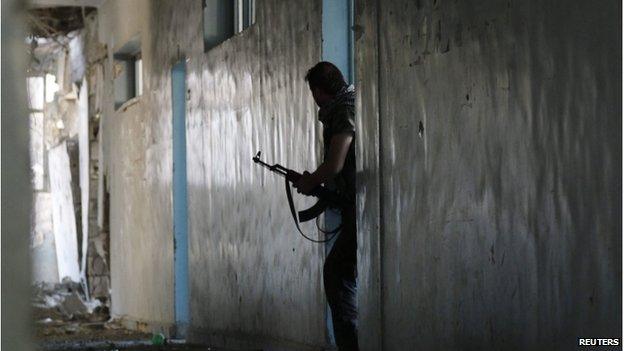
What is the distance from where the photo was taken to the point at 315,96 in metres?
6.38

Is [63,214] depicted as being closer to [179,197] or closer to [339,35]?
[179,197]

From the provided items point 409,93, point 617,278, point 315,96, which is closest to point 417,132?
point 409,93

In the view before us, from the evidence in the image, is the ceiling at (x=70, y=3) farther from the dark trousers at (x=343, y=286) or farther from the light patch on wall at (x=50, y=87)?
the dark trousers at (x=343, y=286)

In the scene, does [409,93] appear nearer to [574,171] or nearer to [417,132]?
[417,132]

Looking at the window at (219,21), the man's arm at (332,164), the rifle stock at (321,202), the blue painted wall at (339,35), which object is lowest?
the rifle stock at (321,202)

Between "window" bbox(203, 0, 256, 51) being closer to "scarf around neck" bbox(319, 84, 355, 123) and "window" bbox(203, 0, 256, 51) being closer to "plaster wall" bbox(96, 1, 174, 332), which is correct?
"plaster wall" bbox(96, 1, 174, 332)

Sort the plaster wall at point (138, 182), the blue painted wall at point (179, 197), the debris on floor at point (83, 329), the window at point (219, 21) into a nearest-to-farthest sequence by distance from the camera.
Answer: the window at point (219, 21), the debris on floor at point (83, 329), the blue painted wall at point (179, 197), the plaster wall at point (138, 182)

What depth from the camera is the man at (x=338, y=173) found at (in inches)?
249

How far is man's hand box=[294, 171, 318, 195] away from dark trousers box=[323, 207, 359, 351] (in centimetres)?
33

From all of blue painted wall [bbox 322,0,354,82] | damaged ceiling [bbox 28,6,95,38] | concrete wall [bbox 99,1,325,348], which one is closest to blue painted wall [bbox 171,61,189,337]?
concrete wall [bbox 99,1,325,348]

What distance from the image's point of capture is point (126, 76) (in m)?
14.1

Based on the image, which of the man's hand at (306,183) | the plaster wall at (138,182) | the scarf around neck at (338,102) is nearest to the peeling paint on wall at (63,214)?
the plaster wall at (138,182)

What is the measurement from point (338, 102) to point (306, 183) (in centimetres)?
48

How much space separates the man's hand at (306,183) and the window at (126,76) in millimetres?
7879
